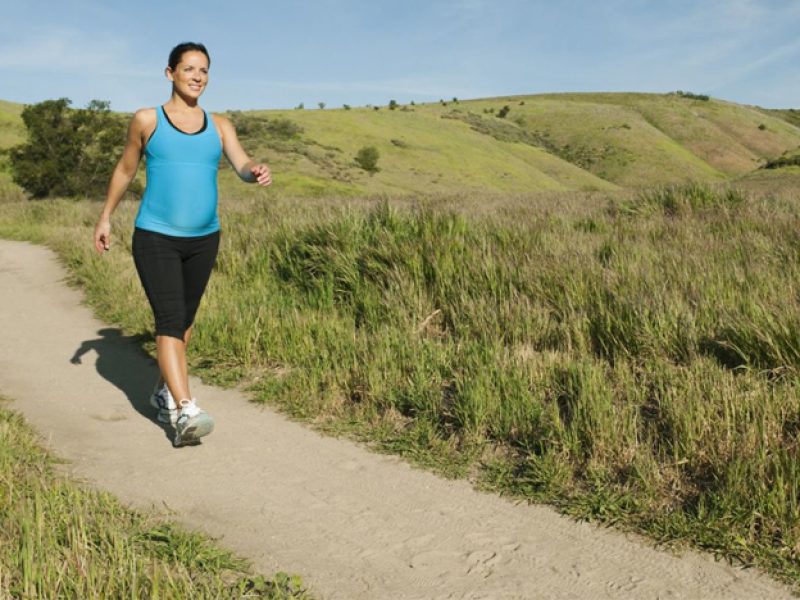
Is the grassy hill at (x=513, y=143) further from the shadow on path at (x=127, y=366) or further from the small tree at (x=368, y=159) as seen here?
the shadow on path at (x=127, y=366)

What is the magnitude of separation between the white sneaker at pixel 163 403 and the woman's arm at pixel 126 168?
1021 mm

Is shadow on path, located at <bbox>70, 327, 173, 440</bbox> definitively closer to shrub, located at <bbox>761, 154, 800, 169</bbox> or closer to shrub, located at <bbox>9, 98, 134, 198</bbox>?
shrub, located at <bbox>9, 98, 134, 198</bbox>

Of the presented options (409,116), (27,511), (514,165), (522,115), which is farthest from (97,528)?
(522,115)

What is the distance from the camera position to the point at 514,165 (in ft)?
244

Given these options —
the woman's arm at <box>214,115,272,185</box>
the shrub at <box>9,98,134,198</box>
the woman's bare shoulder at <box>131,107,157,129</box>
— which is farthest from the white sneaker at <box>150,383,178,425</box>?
the shrub at <box>9,98,134,198</box>

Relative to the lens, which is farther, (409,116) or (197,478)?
(409,116)

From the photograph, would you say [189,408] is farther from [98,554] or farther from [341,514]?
[98,554]

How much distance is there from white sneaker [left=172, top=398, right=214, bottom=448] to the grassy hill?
30.5 meters

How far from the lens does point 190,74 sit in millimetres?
4312

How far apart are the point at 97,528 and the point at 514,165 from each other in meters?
74.1

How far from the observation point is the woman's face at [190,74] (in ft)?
14.1

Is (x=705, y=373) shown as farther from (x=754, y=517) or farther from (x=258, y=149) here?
(x=258, y=149)

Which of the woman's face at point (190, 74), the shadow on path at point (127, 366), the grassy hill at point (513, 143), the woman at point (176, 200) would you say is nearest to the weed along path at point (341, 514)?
the shadow on path at point (127, 366)

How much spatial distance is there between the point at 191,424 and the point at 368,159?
5265cm
